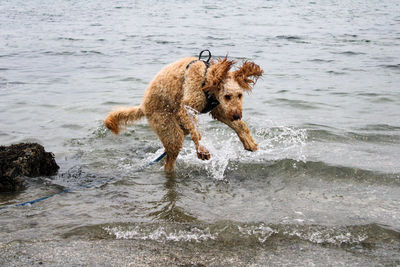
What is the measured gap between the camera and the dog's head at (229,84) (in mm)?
4730

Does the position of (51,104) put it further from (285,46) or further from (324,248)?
(285,46)

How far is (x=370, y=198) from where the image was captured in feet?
16.8

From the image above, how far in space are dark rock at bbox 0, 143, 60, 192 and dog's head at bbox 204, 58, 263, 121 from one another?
246 centimetres

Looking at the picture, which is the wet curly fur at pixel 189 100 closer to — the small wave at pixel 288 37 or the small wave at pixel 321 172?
the small wave at pixel 321 172

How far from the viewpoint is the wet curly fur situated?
4.78 metres

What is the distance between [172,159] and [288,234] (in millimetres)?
2147

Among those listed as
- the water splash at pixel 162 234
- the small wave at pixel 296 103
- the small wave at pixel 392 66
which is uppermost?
the small wave at pixel 392 66

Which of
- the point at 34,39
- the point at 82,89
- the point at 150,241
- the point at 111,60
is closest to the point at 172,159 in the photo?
the point at 150,241

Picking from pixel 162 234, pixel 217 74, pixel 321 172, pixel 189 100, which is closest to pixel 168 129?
pixel 189 100

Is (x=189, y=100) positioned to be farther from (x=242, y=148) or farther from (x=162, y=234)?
(x=242, y=148)

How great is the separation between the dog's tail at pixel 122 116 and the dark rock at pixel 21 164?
2.99 ft

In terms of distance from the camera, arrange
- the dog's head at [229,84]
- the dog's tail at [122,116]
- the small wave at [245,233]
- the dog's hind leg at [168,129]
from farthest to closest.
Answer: the dog's tail at [122,116] → the dog's hind leg at [168,129] → the dog's head at [229,84] → the small wave at [245,233]

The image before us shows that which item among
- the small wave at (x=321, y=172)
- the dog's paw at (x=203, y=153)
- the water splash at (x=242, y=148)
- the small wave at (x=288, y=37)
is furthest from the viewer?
the small wave at (x=288, y=37)

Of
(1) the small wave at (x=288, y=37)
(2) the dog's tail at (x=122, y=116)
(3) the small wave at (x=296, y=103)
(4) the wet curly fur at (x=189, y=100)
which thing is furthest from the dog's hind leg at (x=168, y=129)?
(1) the small wave at (x=288, y=37)
